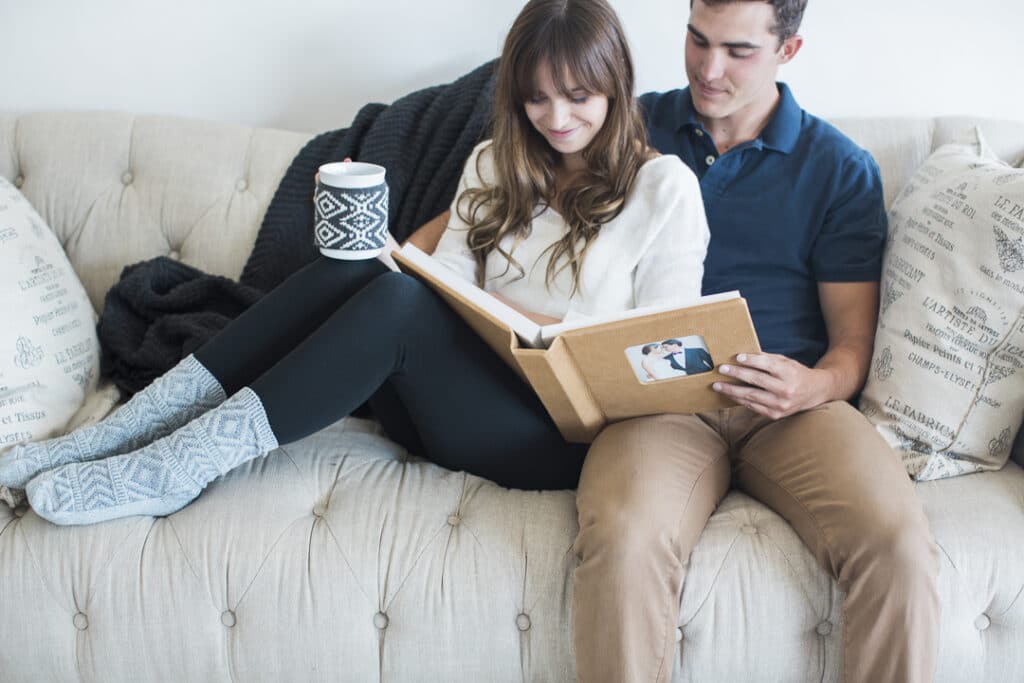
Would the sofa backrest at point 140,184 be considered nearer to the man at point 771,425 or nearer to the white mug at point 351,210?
the man at point 771,425

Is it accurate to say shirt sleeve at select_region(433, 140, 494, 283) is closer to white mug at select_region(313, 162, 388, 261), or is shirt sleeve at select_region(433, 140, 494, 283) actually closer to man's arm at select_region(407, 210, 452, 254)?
man's arm at select_region(407, 210, 452, 254)

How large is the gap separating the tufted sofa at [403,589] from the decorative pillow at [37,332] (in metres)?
0.19

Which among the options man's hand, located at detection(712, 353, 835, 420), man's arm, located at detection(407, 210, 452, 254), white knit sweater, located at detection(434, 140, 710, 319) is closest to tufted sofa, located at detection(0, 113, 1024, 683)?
man's hand, located at detection(712, 353, 835, 420)

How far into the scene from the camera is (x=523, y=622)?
1.28 metres

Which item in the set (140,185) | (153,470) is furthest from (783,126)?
(140,185)

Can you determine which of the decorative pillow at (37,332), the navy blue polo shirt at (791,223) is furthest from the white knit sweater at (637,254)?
the decorative pillow at (37,332)

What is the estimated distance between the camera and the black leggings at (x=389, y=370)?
4.37 ft

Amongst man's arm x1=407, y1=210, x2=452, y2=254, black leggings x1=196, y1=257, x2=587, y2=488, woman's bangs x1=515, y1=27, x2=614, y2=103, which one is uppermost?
woman's bangs x1=515, y1=27, x2=614, y2=103

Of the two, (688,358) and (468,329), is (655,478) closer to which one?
(688,358)

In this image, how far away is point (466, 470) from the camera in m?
1.47

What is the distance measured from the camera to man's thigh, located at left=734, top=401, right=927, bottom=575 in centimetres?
122

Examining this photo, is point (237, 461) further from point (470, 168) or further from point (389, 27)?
point (389, 27)

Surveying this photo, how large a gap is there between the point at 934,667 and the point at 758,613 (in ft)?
0.68

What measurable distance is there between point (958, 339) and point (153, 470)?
111cm
